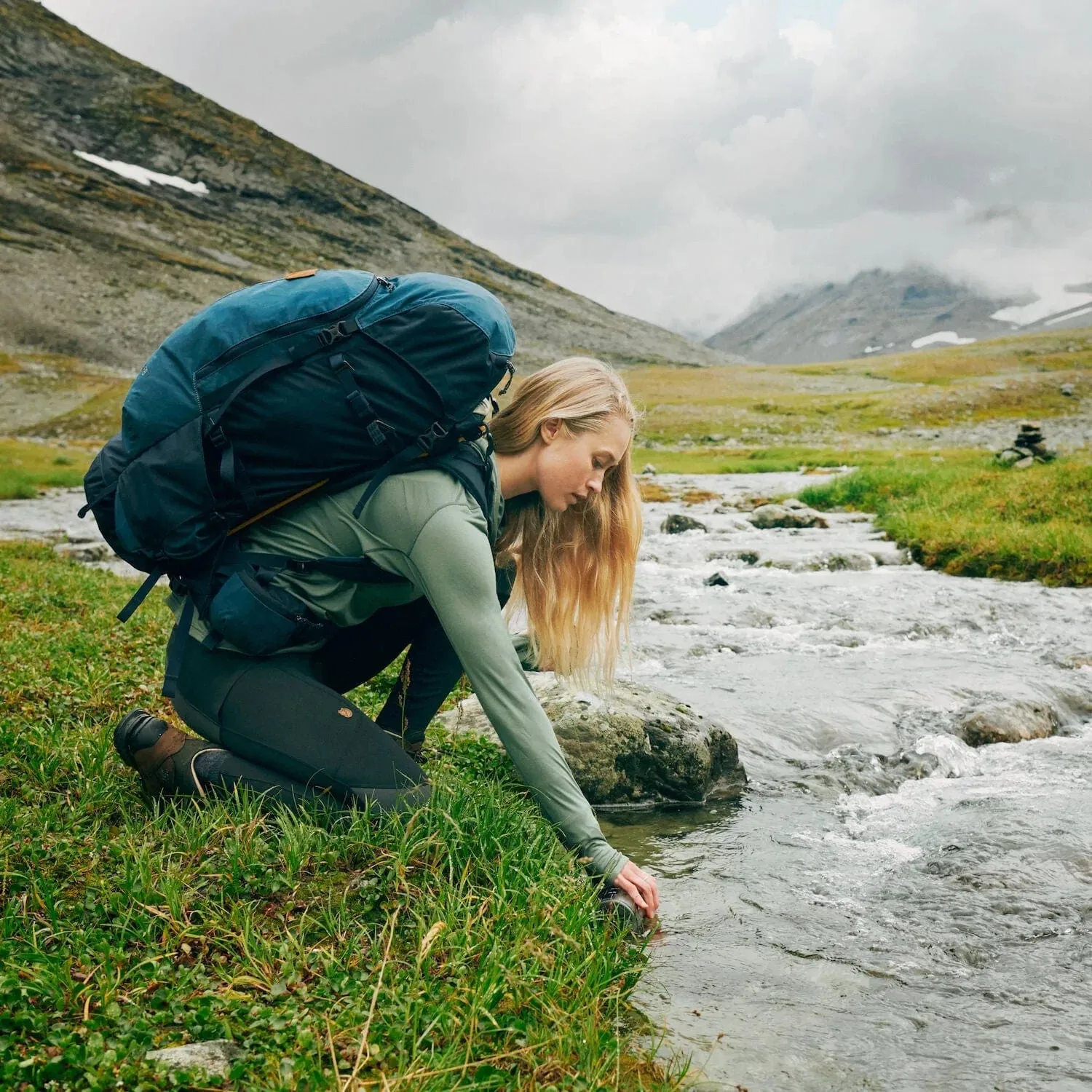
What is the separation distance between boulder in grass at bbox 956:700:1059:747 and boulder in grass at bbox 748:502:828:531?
12786 mm

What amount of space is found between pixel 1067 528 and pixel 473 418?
13.7 metres

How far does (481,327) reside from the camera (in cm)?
385

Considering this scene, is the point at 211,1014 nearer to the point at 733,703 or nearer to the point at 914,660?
the point at 733,703

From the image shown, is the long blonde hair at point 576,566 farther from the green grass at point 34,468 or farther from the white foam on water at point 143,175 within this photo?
the white foam on water at point 143,175

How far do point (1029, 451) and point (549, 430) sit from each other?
845 inches

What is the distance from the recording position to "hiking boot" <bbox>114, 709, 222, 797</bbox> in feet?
14.8

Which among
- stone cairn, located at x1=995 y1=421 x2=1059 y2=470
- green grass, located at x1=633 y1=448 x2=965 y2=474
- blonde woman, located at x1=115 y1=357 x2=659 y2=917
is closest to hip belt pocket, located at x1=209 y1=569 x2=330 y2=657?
blonde woman, located at x1=115 y1=357 x2=659 y2=917

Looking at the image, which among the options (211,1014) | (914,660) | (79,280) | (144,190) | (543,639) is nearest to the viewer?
(211,1014)

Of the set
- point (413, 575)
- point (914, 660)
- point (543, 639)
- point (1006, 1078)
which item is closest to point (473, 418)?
point (413, 575)

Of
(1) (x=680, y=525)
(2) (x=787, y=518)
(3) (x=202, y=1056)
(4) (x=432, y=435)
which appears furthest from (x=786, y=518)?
(3) (x=202, y=1056)

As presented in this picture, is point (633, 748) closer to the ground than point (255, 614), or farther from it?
closer to the ground

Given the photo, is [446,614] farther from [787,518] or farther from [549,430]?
[787,518]

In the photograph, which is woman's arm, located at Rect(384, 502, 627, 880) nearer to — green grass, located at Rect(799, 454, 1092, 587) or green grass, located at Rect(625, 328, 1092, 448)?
green grass, located at Rect(799, 454, 1092, 587)

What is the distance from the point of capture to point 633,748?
6547 millimetres
